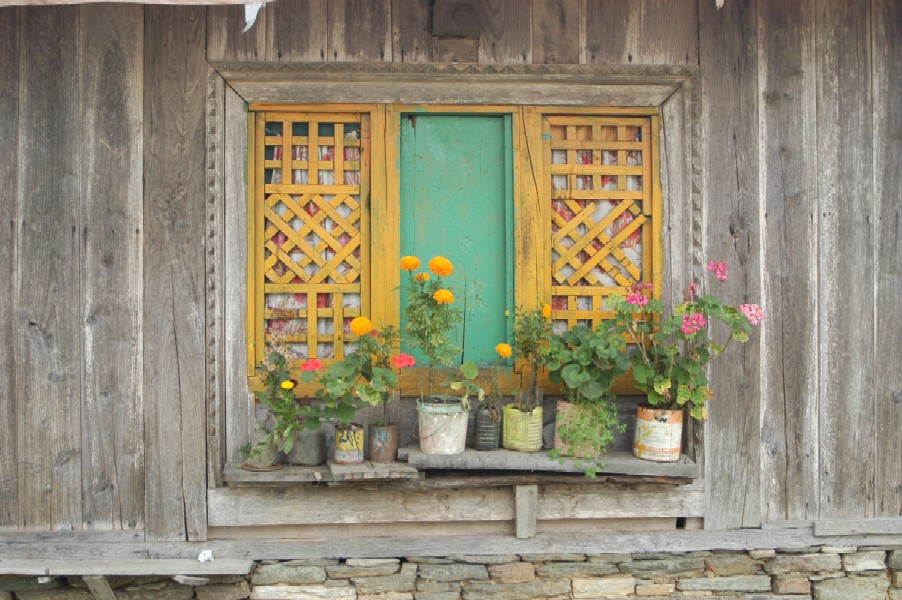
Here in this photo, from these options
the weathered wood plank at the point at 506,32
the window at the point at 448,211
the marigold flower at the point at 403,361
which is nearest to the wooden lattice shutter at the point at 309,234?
the window at the point at 448,211

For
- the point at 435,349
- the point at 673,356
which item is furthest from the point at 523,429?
the point at 673,356

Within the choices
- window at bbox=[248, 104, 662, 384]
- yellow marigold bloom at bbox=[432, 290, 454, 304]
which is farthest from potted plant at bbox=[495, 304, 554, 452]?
yellow marigold bloom at bbox=[432, 290, 454, 304]

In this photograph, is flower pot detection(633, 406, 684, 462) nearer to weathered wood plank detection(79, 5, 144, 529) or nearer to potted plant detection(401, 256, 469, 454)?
potted plant detection(401, 256, 469, 454)

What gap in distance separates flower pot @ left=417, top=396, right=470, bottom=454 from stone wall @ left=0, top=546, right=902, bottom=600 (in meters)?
0.53

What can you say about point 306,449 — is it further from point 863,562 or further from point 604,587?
point 863,562

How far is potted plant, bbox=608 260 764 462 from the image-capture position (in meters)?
3.47

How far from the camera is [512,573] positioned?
11.9 ft

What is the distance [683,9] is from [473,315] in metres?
1.70

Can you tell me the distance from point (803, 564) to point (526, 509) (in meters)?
1.30

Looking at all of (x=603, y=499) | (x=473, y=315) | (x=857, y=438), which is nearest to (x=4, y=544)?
(x=473, y=315)

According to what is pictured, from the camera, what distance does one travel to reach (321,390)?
11.8ft

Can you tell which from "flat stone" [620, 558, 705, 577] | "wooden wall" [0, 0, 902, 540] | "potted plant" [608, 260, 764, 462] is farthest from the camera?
"flat stone" [620, 558, 705, 577]

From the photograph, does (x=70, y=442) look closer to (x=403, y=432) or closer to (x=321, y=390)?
(x=321, y=390)

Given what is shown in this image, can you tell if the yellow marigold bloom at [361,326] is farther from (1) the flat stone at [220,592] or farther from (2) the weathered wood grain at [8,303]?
(2) the weathered wood grain at [8,303]
